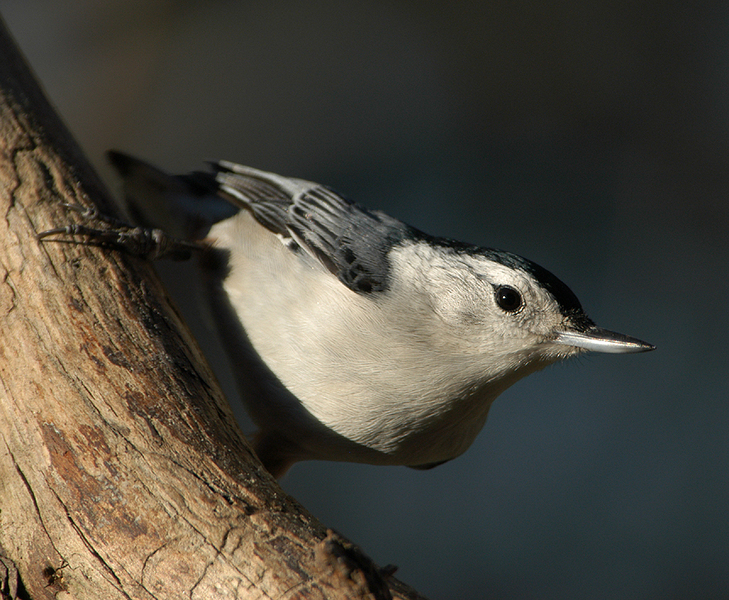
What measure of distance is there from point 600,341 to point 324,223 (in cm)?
76

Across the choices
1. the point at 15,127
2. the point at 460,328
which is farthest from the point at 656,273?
the point at 15,127

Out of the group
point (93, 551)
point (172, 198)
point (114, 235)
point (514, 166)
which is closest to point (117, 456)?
point (93, 551)

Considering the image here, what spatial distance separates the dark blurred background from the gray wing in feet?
6.24

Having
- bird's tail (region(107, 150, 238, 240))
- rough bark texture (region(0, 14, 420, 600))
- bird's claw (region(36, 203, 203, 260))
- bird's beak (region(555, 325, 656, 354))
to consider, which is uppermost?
bird's beak (region(555, 325, 656, 354))

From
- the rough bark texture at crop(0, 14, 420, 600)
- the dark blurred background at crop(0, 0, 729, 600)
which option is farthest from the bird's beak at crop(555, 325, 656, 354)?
the dark blurred background at crop(0, 0, 729, 600)

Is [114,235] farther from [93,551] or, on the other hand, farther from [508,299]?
[508,299]

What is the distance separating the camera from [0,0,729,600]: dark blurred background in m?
3.68

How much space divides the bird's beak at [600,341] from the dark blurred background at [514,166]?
252cm

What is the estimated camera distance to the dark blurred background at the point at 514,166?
3678 mm

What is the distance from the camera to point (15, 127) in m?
1.28

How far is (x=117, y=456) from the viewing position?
970 millimetres

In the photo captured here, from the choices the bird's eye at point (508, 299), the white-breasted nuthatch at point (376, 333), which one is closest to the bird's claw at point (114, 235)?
the white-breasted nuthatch at point (376, 333)

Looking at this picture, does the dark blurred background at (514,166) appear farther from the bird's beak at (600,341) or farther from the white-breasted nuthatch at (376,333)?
the bird's beak at (600,341)

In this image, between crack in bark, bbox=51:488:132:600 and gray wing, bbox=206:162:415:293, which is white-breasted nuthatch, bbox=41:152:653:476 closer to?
gray wing, bbox=206:162:415:293
